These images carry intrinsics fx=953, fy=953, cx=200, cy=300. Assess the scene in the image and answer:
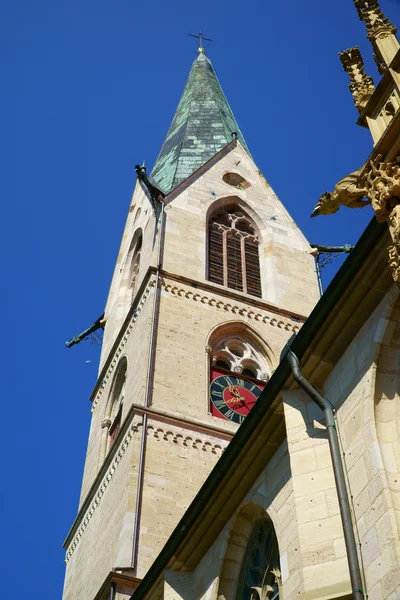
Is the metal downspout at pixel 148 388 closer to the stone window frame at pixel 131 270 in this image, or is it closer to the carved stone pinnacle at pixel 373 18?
the stone window frame at pixel 131 270

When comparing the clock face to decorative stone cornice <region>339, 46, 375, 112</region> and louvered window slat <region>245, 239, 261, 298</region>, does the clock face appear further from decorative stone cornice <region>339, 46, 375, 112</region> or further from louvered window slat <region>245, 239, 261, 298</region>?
decorative stone cornice <region>339, 46, 375, 112</region>

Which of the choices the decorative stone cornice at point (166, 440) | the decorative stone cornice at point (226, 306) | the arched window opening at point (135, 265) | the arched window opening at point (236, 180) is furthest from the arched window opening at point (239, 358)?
the arched window opening at point (236, 180)

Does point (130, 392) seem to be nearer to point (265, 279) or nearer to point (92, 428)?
point (92, 428)

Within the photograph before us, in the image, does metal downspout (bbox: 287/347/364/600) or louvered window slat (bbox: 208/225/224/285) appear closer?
metal downspout (bbox: 287/347/364/600)

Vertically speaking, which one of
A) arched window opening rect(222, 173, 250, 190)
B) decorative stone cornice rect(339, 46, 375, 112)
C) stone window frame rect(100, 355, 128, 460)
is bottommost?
decorative stone cornice rect(339, 46, 375, 112)

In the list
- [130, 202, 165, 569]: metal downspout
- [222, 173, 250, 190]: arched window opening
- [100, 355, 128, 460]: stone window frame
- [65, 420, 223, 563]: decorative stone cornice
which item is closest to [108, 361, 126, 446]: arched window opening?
[100, 355, 128, 460]: stone window frame

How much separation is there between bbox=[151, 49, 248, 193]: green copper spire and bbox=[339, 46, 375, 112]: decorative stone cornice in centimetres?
1743

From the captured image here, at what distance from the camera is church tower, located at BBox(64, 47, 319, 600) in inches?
711

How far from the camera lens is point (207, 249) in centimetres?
2539

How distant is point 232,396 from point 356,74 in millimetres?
12203

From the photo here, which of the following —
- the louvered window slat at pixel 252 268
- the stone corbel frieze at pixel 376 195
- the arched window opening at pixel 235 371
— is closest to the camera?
the stone corbel frieze at pixel 376 195

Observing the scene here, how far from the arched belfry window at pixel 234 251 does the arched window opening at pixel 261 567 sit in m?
14.3

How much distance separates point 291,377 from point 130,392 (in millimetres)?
11465

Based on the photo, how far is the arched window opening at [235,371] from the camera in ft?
68.2
